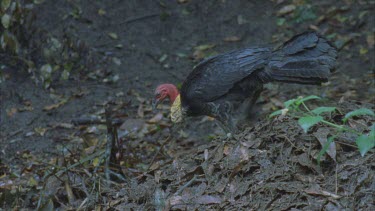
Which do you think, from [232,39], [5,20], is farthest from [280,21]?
[5,20]

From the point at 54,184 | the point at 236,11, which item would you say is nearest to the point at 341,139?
the point at 54,184

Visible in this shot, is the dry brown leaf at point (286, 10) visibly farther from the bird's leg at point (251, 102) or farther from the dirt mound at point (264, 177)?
the dirt mound at point (264, 177)

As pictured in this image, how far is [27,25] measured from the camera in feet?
23.6

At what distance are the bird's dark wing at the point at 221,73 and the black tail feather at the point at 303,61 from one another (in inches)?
4.9

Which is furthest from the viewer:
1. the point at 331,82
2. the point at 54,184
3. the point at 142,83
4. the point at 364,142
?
the point at 142,83

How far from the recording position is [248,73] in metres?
5.26

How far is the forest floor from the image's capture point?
3.56 metres

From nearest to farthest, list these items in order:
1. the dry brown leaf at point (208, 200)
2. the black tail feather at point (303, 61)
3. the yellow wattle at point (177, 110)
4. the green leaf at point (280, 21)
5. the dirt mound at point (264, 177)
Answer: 1. the dirt mound at point (264, 177)
2. the dry brown leaf at point (208, 200)
3. the black tail feather at point (303, 61)
4. the yellow wattle at point (177, 110)
5. the green leaf at point (280, 21)

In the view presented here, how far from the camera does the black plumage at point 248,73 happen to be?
4.91m

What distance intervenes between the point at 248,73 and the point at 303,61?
0.55 meters

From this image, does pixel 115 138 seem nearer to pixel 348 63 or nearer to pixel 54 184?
pixel 54 184

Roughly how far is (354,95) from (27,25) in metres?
4.04

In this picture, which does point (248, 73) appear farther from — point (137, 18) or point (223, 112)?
point (137, 18)

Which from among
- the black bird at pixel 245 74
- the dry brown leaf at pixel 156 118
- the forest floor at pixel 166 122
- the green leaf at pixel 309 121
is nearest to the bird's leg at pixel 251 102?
the black bird at pixel 245 74
